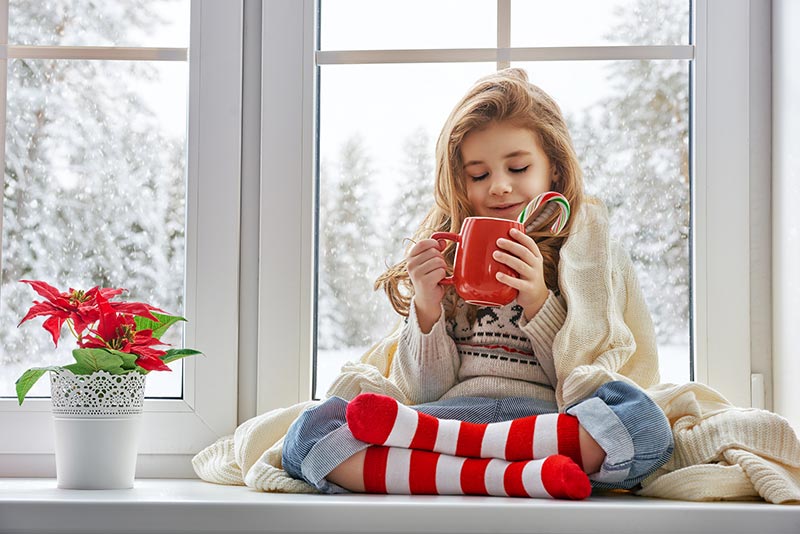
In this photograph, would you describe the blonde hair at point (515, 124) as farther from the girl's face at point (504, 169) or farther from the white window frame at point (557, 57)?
the white window frame at point (557, 57)

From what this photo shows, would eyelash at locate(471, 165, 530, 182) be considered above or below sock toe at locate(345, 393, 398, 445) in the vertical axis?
above

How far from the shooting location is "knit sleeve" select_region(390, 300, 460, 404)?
1370mm

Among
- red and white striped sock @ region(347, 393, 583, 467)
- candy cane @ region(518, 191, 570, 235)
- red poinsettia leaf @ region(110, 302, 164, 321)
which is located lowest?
red and white striped sock @ region(347, 393, 583, 467)

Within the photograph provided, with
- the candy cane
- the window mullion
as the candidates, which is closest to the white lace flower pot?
the candy cane

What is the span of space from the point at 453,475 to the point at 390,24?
2.66ft

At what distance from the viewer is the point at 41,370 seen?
4.22 feet

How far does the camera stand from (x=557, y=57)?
156 cm

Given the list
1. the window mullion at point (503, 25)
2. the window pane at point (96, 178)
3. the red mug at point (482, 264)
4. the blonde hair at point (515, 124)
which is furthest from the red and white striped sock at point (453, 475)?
the window mullion at point (503, 25)

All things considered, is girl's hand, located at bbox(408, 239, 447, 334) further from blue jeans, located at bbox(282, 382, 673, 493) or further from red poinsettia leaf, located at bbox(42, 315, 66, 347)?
red poinsettia leaf, located at bbox(42, 315, 66, 347)

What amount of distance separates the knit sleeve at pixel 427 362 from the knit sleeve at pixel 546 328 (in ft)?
0.37

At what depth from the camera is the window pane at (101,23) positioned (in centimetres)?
160

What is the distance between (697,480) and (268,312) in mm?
720

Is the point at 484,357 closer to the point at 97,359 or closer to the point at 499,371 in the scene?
the point at 499,371

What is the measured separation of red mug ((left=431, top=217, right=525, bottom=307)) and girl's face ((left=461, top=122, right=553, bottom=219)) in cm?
18
